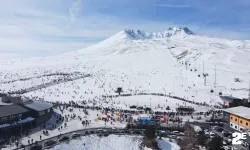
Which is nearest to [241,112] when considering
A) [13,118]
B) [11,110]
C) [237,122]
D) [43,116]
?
[237,122]

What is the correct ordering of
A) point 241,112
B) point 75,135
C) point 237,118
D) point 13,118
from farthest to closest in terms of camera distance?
point 13,118 → point 241,112 → point 237,118 → point 75,135

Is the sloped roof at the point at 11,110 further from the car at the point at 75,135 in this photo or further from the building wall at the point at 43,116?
the car at the point at 75,135

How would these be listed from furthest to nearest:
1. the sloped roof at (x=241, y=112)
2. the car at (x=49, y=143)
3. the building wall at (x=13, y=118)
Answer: the building wall at (x=13, y=118), the sloped roof at (x=241, y=112), the car at (x=49, y=143)

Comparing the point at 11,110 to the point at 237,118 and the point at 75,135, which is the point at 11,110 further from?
the point at 237,118

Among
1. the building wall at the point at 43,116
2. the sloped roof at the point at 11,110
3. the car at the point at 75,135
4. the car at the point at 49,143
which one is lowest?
the car at the point at 49,143

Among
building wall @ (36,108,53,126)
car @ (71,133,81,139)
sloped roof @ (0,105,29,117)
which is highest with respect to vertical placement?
sloped roof @ (0,105,29,117)

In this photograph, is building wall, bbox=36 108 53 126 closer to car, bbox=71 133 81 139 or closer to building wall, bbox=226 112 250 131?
car, bbox=71 133 81 139

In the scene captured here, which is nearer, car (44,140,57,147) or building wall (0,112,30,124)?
car (44,140,57,147)

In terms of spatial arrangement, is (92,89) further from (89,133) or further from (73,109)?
(89,133)

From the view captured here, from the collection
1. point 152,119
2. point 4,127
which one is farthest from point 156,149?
point 4,127

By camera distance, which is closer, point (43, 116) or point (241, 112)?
point (241, 112)

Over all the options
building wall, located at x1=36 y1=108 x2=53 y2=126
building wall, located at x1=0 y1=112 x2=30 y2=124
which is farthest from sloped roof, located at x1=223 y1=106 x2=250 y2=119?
building wall, located at x1=0 y1=112 x2=30 y2=124

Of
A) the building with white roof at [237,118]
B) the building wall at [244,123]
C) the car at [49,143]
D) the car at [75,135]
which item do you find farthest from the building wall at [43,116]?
the building wall at [244,123]
